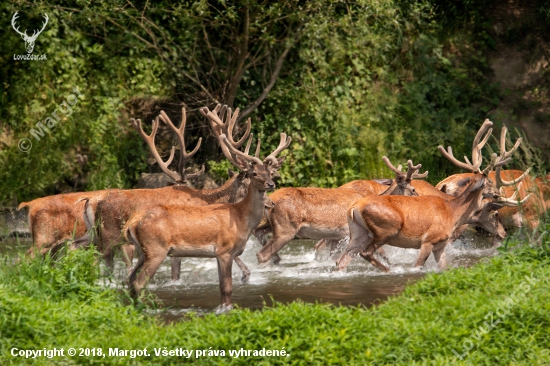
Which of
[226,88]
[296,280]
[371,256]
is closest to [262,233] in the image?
[296,280]

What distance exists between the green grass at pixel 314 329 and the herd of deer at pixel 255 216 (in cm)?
118

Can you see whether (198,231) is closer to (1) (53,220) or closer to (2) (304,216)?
(1) (53,220)

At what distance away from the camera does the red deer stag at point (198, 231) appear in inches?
348

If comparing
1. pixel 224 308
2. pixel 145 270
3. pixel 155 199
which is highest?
pixel 155 199

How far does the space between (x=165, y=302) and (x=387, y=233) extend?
9.24 feet

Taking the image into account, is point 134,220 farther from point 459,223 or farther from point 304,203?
point 459,223

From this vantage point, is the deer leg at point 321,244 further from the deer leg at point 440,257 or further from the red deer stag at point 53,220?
the red deer stag at point 53,220

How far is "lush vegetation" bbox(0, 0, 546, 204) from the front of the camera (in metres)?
15.5

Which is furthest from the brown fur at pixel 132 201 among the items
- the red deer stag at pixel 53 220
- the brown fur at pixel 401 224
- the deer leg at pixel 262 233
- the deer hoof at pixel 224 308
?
the brown fur at pixel 401 224

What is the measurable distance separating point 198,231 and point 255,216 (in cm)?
78

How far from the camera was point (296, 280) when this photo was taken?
10688mm

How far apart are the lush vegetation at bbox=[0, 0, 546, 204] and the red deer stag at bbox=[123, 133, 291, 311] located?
6174 millimetres

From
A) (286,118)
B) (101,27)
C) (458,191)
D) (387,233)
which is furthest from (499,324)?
(101,27)

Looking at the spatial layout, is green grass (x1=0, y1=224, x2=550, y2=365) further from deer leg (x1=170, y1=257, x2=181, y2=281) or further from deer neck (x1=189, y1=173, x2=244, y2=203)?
deer neck (x1=189, y1=173, x2=244, y2=203)
